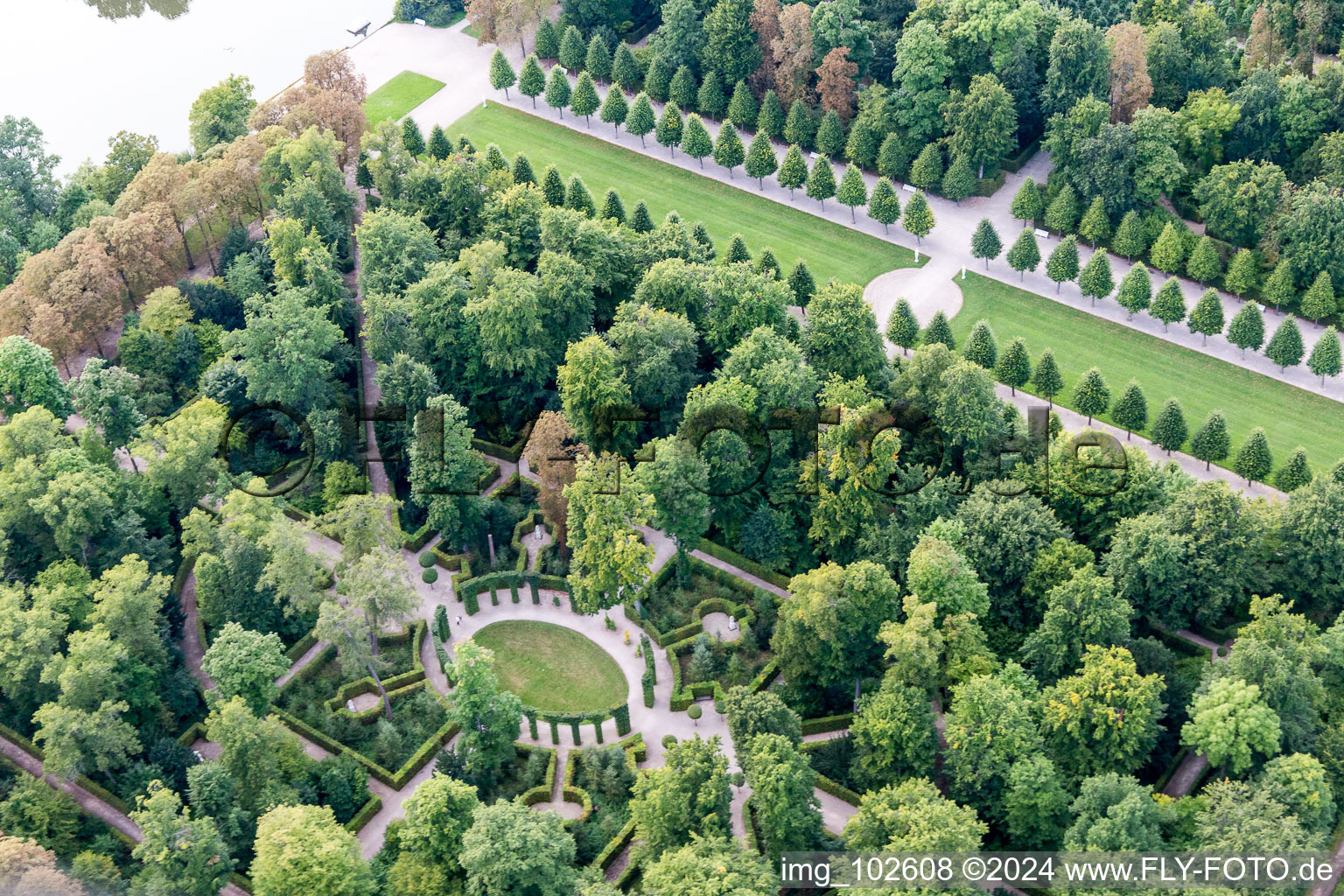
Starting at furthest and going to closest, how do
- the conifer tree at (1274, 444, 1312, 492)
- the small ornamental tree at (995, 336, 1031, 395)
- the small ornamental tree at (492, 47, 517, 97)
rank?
the small ornamental tree at (492, 47, 517, 97), the small ornamental tree at (995, 336, 1031, 395), the conifer tree at (1274, 444, 1312, 492)

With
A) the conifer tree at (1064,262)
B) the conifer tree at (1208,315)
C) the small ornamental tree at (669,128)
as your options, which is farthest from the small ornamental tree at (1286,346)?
the small ornamental tree at (669,128)

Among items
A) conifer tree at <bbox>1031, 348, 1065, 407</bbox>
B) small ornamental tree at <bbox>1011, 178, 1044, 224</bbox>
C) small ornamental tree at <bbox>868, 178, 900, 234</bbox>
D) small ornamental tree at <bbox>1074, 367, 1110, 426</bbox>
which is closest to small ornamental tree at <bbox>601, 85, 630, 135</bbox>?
small ornamental tree at <bbox>868, 178, 900, 234</bbox>

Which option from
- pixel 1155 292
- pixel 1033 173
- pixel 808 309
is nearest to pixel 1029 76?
pixel 1033 173

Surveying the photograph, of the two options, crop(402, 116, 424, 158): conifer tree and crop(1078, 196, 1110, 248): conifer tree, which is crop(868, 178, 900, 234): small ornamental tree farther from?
crop(402, 116, 424, 158): conifer tree

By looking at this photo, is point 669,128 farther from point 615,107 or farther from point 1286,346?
point 1286,346

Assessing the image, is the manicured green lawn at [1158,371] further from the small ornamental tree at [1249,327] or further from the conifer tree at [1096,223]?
the conifer tree at [1096,223]
